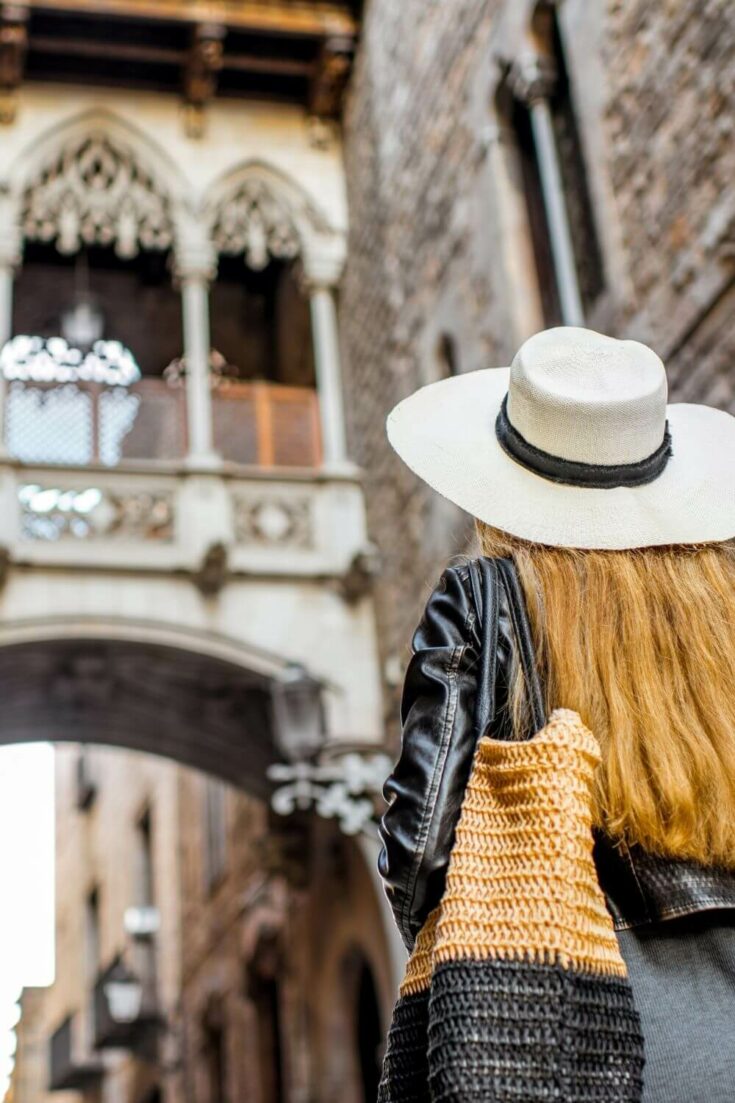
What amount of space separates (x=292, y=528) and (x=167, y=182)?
3.03 m

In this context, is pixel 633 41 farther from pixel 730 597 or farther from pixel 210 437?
pixel 730 597

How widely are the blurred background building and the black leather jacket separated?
5909 millimetres

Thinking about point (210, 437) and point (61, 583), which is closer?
point (61, 583)

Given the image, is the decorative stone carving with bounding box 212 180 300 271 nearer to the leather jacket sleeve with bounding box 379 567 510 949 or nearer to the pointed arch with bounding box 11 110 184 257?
the pointed arch with bounding box 11 110 184 257

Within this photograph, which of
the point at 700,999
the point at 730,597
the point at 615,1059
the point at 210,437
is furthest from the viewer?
the point at 210,437

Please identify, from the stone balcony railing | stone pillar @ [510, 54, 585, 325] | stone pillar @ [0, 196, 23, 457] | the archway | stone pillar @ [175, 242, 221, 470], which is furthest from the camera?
stone pillar @ [0, 196, 23, 457]

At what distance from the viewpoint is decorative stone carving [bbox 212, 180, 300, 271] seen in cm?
1152

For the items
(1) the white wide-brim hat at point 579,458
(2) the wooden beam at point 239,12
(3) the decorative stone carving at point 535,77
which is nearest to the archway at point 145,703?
(3) the decorative stone carving at point 535,77

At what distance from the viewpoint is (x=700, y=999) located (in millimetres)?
1432

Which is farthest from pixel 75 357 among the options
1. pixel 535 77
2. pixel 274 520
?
pixel 535 77

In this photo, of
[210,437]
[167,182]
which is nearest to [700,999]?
[210,437]

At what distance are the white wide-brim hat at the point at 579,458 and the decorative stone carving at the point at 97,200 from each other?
9.51 metres

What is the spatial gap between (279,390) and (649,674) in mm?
9668

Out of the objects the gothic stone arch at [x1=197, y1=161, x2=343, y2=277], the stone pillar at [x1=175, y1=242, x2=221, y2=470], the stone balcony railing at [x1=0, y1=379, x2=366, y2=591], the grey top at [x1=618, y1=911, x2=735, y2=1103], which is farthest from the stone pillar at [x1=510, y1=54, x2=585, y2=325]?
the grey top at [x1=618, y1=911, x2=735, y2=1103]
